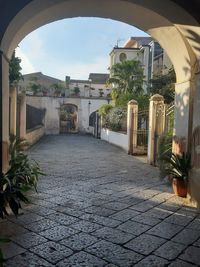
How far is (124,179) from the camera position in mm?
7793

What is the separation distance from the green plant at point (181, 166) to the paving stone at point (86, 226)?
2.32m

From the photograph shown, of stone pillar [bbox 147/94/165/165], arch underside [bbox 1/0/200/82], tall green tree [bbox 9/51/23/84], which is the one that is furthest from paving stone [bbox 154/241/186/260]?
stone pillar [bbox 147/94/165/165]

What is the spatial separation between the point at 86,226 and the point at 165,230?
3.56 ft

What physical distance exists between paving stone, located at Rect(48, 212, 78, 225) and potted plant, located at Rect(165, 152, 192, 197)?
2399 mm

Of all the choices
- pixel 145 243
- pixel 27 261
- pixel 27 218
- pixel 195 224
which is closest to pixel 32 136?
pixel 27 218

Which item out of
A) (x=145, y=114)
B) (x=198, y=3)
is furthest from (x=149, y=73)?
(x=198, y=3)

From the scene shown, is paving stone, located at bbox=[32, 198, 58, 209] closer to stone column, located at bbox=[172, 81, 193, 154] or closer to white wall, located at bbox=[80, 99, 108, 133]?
stone column, located at bbox=[172, 81, 193, 154]

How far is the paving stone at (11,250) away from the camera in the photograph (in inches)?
131

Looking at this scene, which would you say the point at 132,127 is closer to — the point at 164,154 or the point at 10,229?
the point at 164,154

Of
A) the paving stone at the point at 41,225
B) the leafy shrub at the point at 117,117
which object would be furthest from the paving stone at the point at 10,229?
the leafy shrub at the point at 117,117

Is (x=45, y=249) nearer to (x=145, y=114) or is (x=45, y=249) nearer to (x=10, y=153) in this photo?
(x=10, y=153)

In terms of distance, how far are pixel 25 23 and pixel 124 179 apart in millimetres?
4369

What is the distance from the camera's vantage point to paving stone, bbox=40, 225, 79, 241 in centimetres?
385

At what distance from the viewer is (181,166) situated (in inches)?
233
